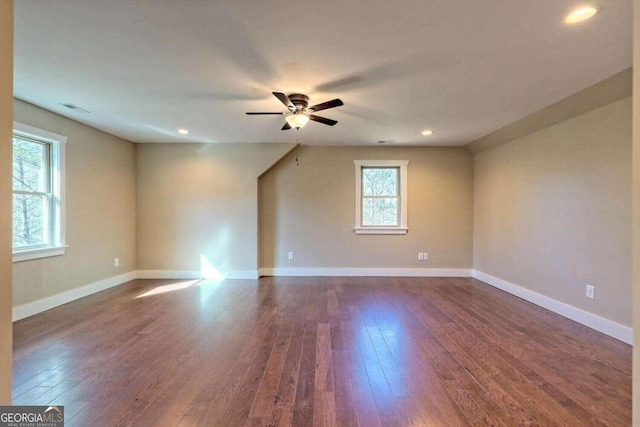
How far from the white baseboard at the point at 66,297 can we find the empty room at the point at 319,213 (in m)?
0.03

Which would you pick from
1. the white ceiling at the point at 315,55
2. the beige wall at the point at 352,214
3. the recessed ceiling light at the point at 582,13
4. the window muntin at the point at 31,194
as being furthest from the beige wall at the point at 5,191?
the beige wall at the point at 352,214

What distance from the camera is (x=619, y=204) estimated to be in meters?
2.91

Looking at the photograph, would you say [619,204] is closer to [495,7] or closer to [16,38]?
[495,7]

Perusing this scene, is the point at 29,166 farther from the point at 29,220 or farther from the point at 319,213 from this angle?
the point at 319,213

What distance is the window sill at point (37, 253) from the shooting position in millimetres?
3307

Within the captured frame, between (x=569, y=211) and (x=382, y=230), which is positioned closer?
(x=569, y=211)

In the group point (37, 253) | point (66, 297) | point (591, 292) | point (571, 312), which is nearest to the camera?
point (591, 292)

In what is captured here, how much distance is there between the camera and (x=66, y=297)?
13.0ft

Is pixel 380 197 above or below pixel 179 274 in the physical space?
above

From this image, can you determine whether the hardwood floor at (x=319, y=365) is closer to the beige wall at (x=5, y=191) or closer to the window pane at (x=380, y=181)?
the beige wall at (x=5, y=191)

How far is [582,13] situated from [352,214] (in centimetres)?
410

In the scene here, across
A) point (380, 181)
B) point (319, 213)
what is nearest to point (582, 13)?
point (380, 181)

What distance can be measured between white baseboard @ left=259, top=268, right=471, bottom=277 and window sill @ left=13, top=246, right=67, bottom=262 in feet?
9.59

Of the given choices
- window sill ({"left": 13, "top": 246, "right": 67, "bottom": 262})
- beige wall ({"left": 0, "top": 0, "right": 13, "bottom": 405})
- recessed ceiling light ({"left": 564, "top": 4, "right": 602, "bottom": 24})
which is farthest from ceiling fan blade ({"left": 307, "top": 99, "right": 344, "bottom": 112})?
window sill ({"left": 13, "top": 246, "right": 67, "bottom": 262})
